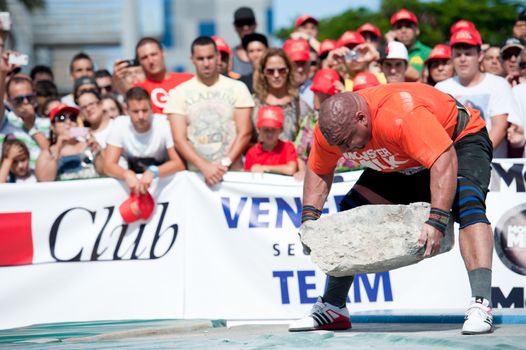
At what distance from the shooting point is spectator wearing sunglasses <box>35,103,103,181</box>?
29.5 feet

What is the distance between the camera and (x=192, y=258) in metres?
8.33

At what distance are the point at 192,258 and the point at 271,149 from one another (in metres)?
1.26

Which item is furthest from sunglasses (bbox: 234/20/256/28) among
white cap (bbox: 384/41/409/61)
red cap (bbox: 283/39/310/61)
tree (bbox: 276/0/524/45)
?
tree (bbox: 276/0/524/45)

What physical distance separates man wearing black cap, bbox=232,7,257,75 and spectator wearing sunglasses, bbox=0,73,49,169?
2.21 m

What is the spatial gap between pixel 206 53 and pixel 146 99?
30.9 inches

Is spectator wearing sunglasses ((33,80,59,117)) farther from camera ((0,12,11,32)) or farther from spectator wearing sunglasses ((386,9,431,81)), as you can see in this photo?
spectator wearing sunglasses ((386,9,431,81))

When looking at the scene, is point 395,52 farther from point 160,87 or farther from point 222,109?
point 160,87

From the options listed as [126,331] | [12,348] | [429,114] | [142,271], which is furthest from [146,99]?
[429,114]

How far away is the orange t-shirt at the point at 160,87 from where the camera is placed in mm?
9531

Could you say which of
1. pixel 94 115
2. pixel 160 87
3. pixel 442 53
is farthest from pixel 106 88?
pixel 442 53

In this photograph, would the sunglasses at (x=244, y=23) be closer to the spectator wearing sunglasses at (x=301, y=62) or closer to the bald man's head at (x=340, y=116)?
the spectator wearing sunglasses at (x=301, y=62)

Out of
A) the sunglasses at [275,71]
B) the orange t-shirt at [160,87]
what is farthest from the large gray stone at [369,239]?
the orange t-shirt at [160,87]

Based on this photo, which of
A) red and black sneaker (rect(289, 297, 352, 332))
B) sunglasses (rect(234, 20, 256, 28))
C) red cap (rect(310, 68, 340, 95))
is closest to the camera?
red and black sneaker (rect(289, 297, 352, 332))

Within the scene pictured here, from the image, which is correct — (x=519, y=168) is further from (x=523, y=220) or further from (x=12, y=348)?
(x=12, y=348)
